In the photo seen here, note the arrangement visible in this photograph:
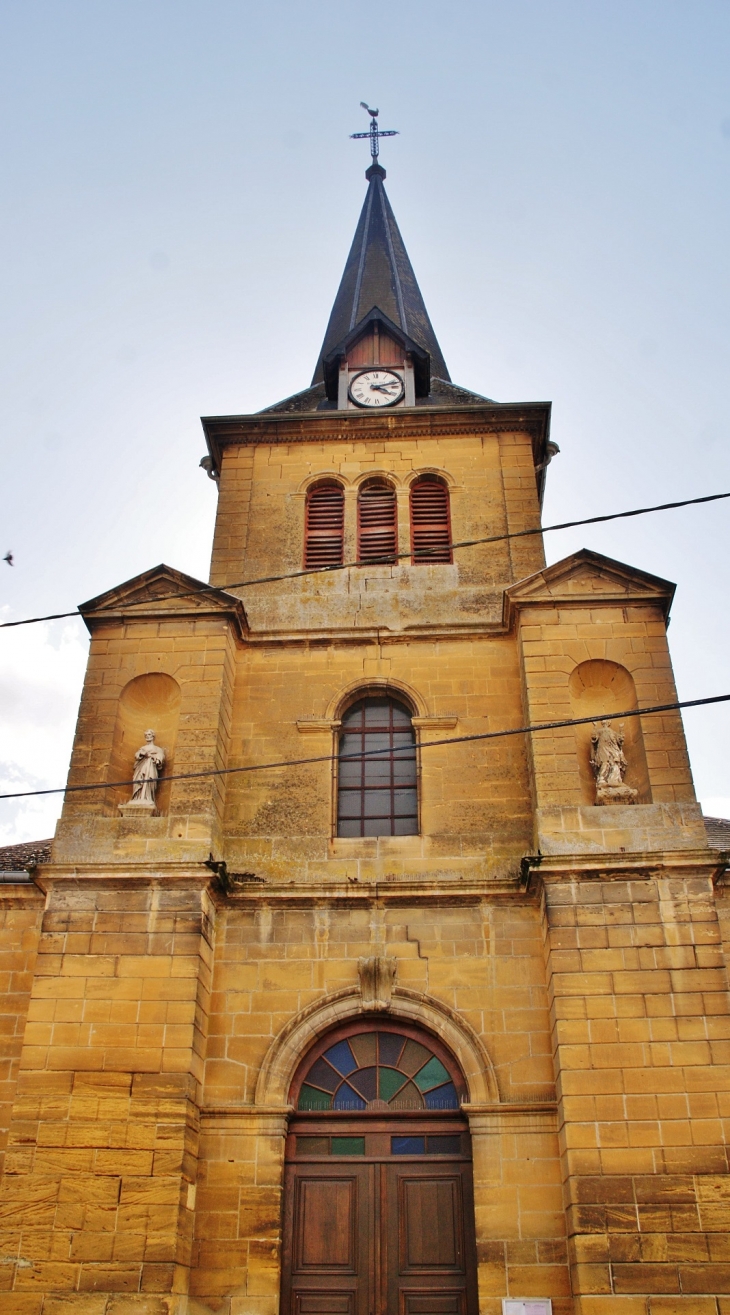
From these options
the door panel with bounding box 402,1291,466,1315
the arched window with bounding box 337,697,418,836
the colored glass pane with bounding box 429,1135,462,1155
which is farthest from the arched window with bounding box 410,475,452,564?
the door panel with bounding box 402,1291,466,1315

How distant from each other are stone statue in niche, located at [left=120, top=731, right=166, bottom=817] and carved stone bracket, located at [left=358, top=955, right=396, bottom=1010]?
9.70 feet

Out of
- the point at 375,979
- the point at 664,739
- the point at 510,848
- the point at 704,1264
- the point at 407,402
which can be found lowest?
the point at 704,1264

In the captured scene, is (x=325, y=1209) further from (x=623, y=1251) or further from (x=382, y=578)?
(x=382, y=578)

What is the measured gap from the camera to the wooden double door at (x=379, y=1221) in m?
10.5

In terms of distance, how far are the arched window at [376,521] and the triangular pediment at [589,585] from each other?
8.57 feet

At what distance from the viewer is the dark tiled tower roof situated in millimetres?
21516

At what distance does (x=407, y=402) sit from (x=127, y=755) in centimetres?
789

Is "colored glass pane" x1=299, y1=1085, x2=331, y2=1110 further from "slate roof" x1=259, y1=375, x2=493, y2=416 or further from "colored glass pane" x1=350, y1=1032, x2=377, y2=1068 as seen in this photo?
"slate roof" x1=259, y1=375, x2=493, y2=416

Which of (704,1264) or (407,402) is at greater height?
(407,402)

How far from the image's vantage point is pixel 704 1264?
31.5ft

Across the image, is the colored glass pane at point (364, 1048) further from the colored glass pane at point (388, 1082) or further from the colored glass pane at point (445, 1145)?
the colored glass pane at point (445, 1145)

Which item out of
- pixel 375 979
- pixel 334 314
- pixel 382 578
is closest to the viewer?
pixel 375 979

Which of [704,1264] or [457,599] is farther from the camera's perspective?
[457,599]

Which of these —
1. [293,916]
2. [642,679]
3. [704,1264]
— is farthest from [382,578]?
[704,1264]
